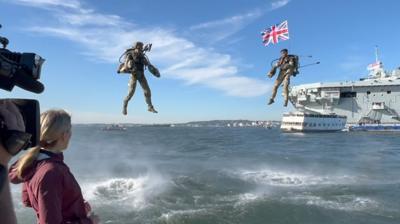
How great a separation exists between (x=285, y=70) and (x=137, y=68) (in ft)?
8.81

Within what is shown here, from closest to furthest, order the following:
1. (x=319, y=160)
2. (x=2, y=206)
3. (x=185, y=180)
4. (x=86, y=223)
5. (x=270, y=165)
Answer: (x=2, y=206)
(x=86, y=223)
(x=185, y=180)
(x=270, y=165)
(x=319, y=160)

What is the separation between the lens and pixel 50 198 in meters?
3.50

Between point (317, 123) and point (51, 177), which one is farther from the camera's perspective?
point (317, 123)

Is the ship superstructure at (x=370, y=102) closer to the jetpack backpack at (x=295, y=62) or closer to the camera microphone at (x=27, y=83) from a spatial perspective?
the jetpack backpack at (x=295, y=62)

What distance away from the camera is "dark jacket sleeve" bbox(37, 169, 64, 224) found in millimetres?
3461

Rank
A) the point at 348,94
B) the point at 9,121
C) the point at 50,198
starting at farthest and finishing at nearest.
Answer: the point at 348,94, the point at 50,198, the point at 9,121

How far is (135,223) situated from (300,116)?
265 ft

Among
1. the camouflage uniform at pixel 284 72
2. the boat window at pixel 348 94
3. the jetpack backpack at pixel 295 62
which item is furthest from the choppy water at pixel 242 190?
the boat window at pixel 348 94

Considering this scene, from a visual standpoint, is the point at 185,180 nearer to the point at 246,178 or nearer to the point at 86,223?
the point at 246,178

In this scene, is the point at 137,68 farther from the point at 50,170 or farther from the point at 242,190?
the point at 242,190

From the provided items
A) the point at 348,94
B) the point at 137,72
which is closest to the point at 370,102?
the point at 348,94

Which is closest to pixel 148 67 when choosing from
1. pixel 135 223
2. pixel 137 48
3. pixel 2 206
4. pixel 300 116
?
pixel 137 48

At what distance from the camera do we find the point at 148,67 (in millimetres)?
5484

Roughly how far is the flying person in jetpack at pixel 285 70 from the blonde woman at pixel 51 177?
158 inches
